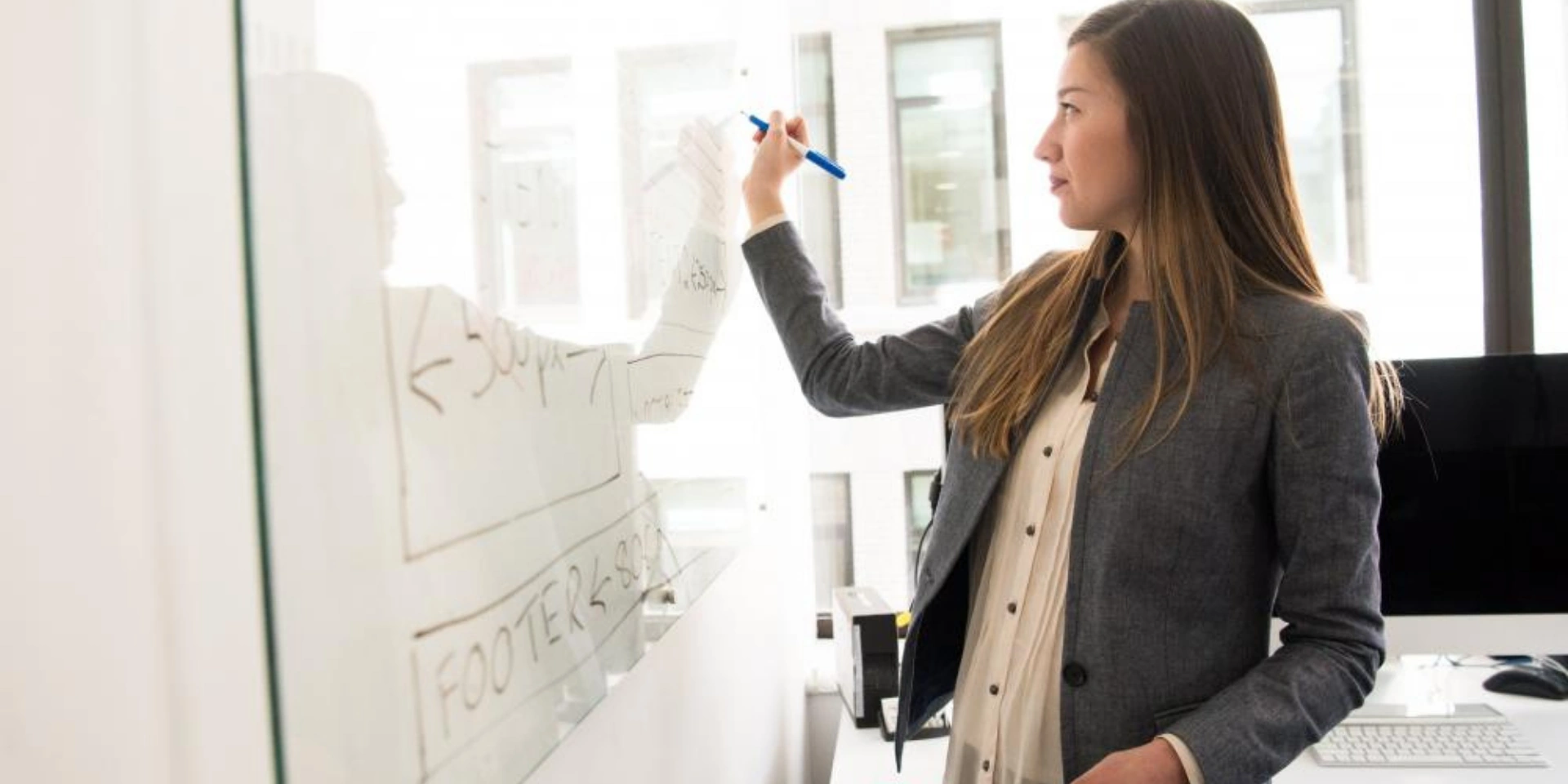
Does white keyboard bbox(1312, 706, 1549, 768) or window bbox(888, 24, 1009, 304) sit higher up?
window bbox(888, 24, 1009, 304)

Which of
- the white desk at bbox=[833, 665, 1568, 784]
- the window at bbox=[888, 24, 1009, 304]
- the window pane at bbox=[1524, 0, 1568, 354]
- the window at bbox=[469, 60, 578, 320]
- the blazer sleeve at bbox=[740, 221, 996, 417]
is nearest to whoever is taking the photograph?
the window at bbox=[469, 60, 578, 320]

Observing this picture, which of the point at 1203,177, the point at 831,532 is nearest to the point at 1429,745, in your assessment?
the point at 1203,177

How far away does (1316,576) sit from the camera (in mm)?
965

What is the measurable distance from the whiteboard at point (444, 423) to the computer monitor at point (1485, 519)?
129cm

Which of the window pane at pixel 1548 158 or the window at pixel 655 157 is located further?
the window pane at pixel 1548 158

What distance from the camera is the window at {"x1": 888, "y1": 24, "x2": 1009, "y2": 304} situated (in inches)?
96.8

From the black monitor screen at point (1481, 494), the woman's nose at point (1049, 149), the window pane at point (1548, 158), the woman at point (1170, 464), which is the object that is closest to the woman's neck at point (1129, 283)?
the woman at point (1170, 464)

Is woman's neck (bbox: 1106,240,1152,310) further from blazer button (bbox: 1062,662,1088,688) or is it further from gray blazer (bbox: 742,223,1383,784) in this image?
blazer button (bbox: 1062,662,1088,688)

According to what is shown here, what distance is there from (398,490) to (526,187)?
0.25 m

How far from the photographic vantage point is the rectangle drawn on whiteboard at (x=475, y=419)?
524mm

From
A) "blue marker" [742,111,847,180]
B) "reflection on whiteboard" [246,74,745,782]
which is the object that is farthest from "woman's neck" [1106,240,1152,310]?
"reflection on whiteboard" [246,74,745,782]

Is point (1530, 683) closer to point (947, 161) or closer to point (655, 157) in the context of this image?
point (947, 161)

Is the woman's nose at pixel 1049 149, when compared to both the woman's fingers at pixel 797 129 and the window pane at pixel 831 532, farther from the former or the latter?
the window pane at pixel 831 532

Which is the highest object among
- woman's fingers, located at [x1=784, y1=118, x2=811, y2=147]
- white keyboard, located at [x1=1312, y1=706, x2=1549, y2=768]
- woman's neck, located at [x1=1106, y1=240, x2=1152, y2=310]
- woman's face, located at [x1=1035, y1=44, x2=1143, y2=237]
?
woman's fingers, located at [x1=784, y1=118, x2=811, y2=147]
